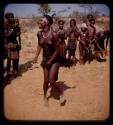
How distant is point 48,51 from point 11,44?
0.26 m

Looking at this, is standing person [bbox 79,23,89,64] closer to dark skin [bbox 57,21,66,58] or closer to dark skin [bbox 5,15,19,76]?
dark skin [bbox 57,21,66,58]

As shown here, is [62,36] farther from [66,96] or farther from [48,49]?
[66,96]

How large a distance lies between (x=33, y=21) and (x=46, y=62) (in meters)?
0.30

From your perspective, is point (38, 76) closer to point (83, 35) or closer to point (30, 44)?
point (30, 44)

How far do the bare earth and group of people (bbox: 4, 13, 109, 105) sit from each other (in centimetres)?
4

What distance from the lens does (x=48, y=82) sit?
2.83m

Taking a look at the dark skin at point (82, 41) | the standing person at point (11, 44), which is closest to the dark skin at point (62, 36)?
the dark skin at point (82, 41)

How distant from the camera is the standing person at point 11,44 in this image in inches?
110

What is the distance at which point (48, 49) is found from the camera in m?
2.82

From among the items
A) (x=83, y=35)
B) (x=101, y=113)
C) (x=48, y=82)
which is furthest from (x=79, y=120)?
(x=83, y=35)

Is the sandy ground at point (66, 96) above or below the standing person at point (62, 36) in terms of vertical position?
below

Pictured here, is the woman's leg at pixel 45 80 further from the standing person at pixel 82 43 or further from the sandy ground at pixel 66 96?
the standing person at pixel 82 43

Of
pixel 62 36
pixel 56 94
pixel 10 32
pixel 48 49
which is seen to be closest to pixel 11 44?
pixel 10 32

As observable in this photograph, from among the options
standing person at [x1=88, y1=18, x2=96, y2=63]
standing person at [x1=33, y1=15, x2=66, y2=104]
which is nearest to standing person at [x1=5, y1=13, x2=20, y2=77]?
standing person at [x1=33, y1=15, x2=66, y2=104]
